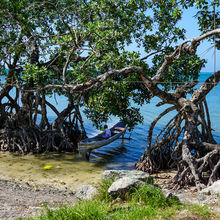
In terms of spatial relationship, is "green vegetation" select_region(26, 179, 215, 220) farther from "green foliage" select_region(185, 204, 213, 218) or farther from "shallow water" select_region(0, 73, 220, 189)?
"shallow water" select_region(0, 73, 220, 189)

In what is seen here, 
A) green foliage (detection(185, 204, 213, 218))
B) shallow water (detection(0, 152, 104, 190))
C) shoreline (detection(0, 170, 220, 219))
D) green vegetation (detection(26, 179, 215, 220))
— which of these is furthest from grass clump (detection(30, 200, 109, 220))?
shallow water (detection(0, 152, 104, 190))

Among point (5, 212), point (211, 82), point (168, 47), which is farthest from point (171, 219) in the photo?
point (168, 47)

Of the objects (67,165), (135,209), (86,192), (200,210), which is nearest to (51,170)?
(67,165)

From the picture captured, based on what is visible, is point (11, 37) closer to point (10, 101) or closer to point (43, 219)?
point (10, 101)

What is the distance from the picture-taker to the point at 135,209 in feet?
15.9

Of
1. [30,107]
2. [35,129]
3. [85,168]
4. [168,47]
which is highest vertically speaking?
[168,47]

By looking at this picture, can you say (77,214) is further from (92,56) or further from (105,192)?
(92,56)

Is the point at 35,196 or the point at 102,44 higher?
the point at 102,44

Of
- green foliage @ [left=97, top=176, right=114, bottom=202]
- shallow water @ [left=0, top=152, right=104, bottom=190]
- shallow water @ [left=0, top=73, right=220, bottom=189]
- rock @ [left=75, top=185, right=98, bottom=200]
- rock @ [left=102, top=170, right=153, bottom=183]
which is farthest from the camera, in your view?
shallow water @ [left=0, top=73, right=220, bottom=189]

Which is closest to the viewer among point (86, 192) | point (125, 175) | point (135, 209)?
point (135, 209)

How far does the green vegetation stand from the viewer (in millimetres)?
4477

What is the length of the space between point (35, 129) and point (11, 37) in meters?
3.83

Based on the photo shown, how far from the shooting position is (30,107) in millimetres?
12703

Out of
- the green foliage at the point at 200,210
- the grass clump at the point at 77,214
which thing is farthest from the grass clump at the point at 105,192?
the green foliage at the point at 200,210
